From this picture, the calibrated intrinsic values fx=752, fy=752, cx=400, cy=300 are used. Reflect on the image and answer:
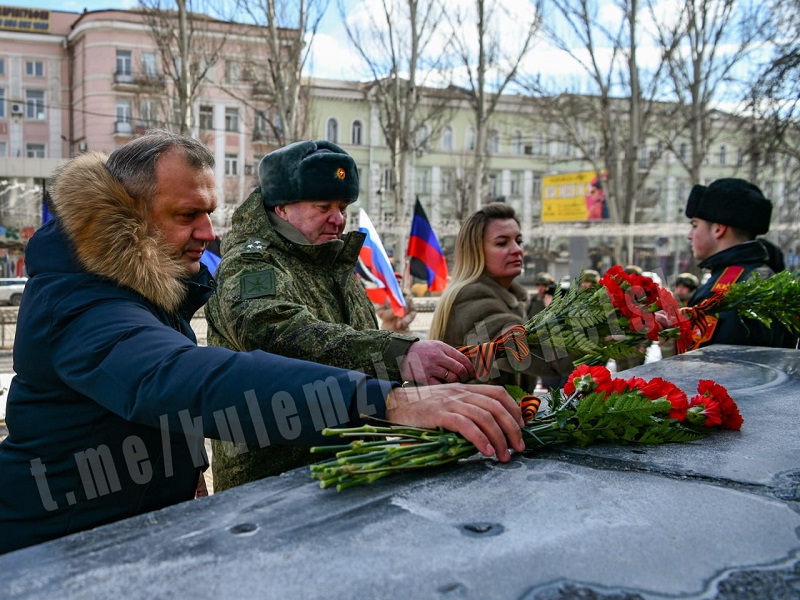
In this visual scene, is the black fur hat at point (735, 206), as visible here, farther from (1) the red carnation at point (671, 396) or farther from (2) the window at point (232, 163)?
(2) the window at point (232, 163)

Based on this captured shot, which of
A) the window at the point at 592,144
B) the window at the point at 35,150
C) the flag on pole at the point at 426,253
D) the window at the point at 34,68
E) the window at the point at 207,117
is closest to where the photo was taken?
the flag on pole at the point at 426,253

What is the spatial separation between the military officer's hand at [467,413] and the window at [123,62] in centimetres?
4204

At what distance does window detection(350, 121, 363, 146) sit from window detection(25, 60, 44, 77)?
17.8m

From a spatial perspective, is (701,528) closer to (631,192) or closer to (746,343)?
(746,343)

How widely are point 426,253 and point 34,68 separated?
1618 inches

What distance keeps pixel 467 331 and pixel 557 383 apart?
502 centimetres

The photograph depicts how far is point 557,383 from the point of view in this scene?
8414 millimetres

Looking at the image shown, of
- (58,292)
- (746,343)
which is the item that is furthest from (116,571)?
(746,343)

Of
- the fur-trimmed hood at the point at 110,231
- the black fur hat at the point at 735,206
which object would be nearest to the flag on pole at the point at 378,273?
the black fur hat at the point at 735,206

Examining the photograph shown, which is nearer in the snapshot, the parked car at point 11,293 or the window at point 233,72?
the parked car at point 11,293

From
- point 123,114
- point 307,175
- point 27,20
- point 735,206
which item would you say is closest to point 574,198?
point 123,114

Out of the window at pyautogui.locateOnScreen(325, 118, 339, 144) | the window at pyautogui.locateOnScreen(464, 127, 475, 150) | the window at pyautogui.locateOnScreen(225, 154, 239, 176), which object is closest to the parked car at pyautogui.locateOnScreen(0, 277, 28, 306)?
the window at pyautogui.locateOnScreen(225, 154, 239, 176)

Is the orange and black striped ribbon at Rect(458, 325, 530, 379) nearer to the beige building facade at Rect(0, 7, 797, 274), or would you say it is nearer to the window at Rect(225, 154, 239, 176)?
the beige building facade at Rect(0, 7, 797, 274)

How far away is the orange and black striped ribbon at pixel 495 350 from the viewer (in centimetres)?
213
